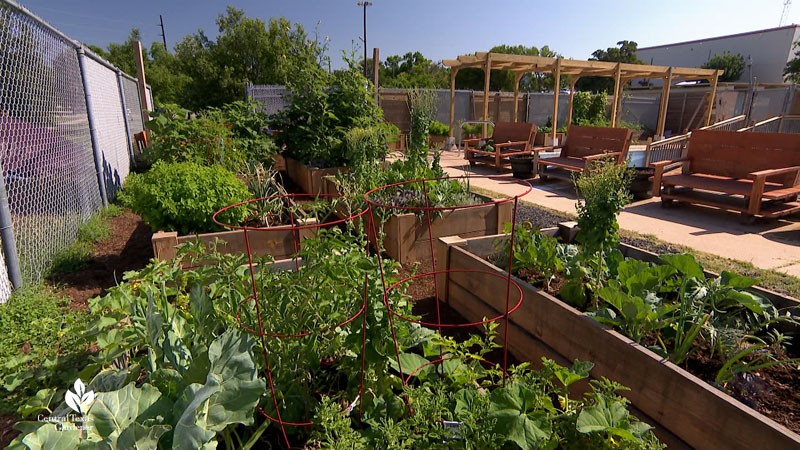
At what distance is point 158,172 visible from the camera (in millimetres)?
3576

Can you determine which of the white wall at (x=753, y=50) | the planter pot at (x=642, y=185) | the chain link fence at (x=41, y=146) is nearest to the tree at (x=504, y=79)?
the white wall at (x=753, y=50)

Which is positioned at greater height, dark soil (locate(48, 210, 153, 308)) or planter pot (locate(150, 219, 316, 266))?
planter pot (locate(150, 219, 316, 266))

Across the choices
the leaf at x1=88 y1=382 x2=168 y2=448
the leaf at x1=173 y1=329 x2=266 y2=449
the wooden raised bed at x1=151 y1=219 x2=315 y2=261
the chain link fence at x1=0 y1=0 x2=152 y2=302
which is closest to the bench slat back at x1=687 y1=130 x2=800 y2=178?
the wooden raised bed at x1=151 y1=219 x2=315 y2=261

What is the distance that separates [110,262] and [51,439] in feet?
10.5

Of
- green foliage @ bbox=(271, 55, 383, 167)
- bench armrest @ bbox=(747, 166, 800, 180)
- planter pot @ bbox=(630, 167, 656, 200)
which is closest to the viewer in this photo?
bench armrest @ bbox=(747, 166, 800, 180)

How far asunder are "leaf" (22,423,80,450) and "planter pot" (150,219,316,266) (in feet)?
6.75

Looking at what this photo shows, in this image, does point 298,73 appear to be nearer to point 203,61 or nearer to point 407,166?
point 407,166

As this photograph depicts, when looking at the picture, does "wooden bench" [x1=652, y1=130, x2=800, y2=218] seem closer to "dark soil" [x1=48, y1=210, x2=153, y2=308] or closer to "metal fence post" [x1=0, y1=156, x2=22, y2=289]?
"dark soil" [x1=48, y1=210, x2=153, y2=308]

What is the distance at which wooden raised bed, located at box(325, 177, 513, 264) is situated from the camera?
12.1 ft

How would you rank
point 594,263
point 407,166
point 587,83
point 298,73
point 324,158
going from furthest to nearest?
point 587,83 → point 298,73 → point 324,158 → point 407,166 → point 594,263

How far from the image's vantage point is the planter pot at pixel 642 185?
20.7 feet

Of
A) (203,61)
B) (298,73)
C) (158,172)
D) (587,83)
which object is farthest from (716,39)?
(158,172)

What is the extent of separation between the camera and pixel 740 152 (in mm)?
5641

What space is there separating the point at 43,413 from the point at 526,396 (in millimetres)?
1858
